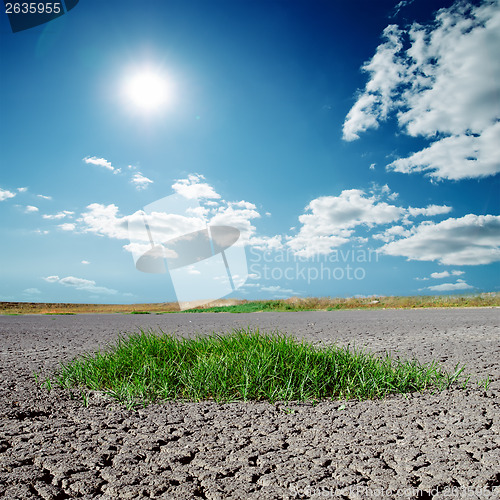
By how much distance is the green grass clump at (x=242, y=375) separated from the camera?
130 inches

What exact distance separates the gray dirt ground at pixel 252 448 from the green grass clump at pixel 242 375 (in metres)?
0.20

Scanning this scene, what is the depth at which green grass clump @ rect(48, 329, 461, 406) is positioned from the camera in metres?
3.31

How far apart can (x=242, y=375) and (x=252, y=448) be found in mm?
1196

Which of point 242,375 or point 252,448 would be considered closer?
point 252,448

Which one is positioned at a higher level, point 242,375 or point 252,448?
point 242,375

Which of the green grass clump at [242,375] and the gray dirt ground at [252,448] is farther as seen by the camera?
the green grass clump at [242,375]

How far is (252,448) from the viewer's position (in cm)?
226

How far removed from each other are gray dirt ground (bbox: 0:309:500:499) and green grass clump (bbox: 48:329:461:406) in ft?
0.65

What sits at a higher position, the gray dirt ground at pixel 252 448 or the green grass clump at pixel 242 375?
the green grass clump at pixel 242 375

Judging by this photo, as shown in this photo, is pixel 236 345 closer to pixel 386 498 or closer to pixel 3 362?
pixel 386 498

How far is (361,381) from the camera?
3408 mm

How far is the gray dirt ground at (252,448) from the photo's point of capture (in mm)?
1875

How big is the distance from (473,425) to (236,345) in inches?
88.0

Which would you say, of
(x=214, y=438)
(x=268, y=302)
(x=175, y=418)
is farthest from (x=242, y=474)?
(x=268, y=302)
